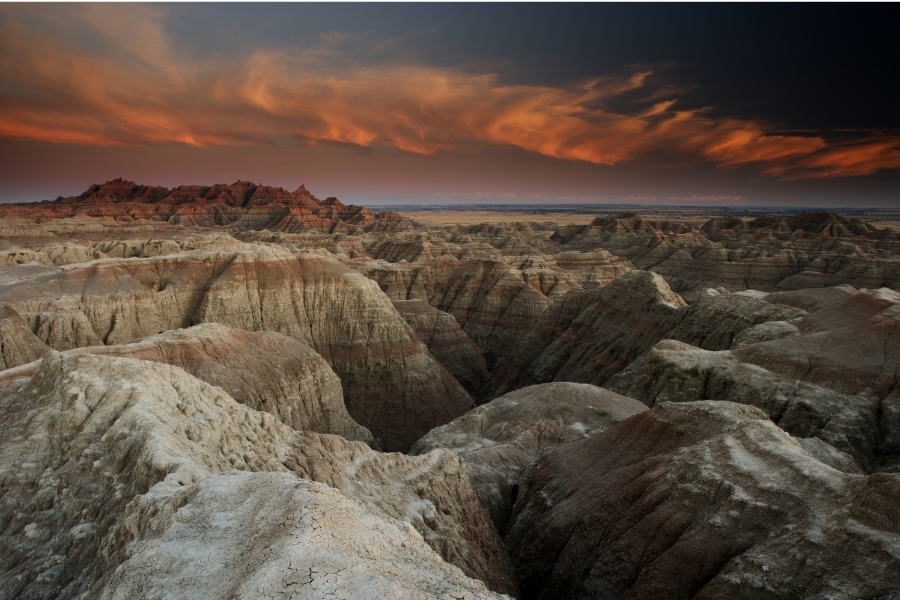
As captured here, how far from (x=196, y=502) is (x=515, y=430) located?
18.1 m

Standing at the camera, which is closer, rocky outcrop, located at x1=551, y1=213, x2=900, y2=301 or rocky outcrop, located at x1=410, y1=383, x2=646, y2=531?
rocky outcrop, located at x1=410, y1=383, x2=646, y2=531

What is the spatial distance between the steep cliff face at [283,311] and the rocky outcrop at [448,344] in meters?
6.50

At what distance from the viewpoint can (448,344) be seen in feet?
165

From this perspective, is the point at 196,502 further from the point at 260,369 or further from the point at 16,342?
the point at 16,342

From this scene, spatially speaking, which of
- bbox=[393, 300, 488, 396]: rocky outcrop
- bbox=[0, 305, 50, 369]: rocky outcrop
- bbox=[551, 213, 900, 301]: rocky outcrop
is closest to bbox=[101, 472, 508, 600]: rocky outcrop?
bbox=[0, 305, 50, 369]: rocky outcrop

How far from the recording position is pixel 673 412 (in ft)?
56.6

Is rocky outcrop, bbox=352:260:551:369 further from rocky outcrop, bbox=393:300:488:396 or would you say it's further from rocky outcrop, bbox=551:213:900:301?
rocky outcrop, bbox=551:213:900:301

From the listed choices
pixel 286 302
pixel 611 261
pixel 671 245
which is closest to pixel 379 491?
pixel 286 302

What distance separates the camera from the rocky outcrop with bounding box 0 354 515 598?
698 cm

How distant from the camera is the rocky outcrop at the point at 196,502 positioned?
698 cm

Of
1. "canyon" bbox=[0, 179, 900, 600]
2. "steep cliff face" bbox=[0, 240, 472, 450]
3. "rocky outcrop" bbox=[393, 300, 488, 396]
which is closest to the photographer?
"canyon" bbox=[0, 179, 900, 600]

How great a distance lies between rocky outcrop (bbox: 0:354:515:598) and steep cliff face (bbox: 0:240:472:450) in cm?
2259

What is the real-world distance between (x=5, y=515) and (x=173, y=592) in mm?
6594

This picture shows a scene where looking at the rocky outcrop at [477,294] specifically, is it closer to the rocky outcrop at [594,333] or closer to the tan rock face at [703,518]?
the rocky outcrop at [594,333]
